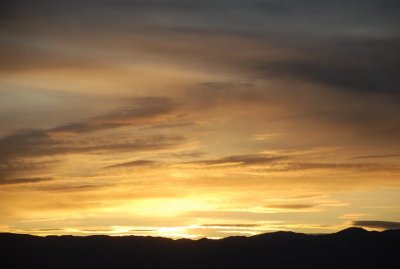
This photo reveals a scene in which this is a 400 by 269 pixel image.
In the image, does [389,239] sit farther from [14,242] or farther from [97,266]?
[14,242]

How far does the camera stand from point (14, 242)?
586ft

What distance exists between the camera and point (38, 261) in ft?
586

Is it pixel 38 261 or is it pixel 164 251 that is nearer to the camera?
pixel 38 261

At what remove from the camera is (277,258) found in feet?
641

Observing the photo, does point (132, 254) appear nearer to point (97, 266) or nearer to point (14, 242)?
point (97, 266)

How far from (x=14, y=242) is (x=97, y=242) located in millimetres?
26785

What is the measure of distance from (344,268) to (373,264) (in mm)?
9142

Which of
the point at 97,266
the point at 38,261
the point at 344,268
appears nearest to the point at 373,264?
the point at 344,268

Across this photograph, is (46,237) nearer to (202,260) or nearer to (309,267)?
(202,260)

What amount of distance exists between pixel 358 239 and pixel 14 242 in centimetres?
10775

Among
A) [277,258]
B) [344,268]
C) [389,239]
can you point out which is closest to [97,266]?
[277,258]

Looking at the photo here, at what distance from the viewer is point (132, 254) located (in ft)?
650

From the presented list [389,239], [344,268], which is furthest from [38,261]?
[389,239]

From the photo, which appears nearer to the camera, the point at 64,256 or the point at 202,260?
the point at 64,256
